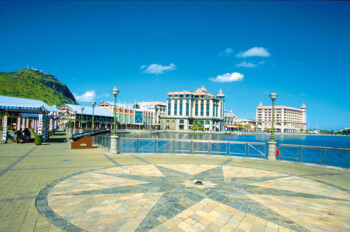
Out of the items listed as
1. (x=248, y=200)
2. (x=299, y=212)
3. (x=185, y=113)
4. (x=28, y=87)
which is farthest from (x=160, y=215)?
(x=28, y=87)

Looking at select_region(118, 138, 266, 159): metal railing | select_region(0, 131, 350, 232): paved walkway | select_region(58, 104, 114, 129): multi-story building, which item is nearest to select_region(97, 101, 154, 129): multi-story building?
select_region(58, 104, 114, 129): multi-story building

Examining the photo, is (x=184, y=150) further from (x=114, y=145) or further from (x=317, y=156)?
(x=317, y=156)

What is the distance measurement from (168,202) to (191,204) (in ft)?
2.05

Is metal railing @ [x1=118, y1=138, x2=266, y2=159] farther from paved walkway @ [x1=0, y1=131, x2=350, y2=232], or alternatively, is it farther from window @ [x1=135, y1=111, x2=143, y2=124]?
window @ [x1=135, y1=111, x2=143, y2=124]

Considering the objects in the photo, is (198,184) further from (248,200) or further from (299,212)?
(299,212)

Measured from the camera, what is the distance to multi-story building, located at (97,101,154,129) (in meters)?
94.8

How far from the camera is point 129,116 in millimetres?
99250

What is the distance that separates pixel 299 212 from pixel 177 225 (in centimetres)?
319

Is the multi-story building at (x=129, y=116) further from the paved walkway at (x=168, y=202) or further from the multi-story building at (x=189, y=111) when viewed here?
the paved walkway at (x=168, y=202)

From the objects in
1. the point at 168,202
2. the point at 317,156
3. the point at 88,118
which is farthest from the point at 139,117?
the point at 168,202

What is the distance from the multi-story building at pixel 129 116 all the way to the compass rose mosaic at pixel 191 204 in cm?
8664

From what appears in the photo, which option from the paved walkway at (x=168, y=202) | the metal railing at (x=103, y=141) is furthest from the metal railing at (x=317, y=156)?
the metal railing at (x=103, y=141)

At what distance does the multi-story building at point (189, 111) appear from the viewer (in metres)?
121

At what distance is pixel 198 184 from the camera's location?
285 inches
